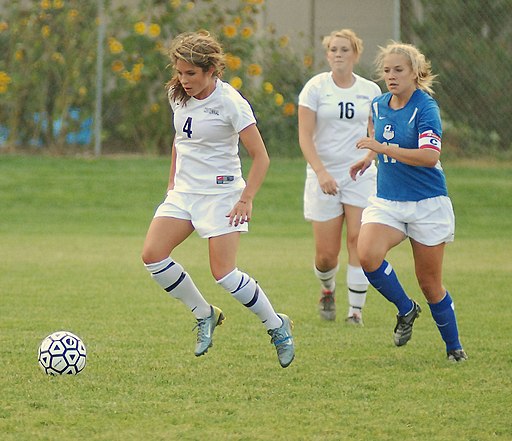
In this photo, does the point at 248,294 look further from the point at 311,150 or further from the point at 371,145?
the point at 311,150

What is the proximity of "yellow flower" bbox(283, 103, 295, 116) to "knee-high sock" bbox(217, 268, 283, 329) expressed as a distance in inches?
443

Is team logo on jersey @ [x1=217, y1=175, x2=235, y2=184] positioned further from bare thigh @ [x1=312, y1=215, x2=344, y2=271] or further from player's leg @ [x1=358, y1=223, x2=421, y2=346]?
bare thigh @ [x1=312, y1=215, x2=344, y2=271]

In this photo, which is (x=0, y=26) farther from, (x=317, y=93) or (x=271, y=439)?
(x=271, y=439)

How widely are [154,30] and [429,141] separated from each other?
1136 cm

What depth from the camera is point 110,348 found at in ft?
22.8

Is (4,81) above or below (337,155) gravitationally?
below

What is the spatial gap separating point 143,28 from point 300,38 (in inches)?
99.4

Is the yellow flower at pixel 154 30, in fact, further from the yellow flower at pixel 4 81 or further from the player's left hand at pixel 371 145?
the player's left hand at pixel 371 145

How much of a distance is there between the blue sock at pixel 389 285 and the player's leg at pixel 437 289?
0.17 metres

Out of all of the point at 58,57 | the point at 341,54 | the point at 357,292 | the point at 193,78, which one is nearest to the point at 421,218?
the point at 193,78

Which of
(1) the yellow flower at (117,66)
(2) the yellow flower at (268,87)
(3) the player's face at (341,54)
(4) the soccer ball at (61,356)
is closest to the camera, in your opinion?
(4) the soccer ball at (61,356)

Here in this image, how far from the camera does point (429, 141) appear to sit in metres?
6.44

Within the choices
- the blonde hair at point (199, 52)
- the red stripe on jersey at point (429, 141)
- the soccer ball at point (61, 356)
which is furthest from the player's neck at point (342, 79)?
the soccer ball at point (61, 356)

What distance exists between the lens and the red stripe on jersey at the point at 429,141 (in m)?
6.44
